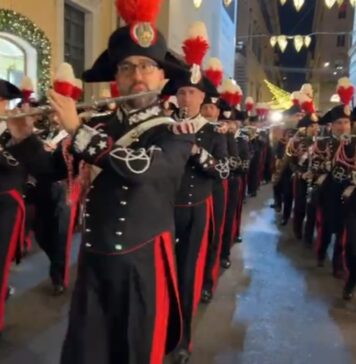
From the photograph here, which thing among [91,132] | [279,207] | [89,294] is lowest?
[279,207]

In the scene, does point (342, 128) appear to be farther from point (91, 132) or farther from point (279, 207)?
point (279, 207)

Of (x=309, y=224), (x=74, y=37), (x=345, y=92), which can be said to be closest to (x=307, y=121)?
(x=309, y=224)

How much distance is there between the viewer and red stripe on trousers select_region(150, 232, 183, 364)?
2488 millimetres

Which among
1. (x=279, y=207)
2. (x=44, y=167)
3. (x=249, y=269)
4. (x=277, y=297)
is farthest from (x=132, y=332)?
(x=279, y=207)

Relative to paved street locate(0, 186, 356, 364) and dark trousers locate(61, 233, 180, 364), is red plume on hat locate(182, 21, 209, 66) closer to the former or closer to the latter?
paved street locate(0, 186, 356, 364)

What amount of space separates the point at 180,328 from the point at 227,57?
2001 cm

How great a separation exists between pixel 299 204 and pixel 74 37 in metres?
5.13

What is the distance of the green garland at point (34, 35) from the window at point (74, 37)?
3.73ft

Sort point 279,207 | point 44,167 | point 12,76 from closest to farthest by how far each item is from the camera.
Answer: point 44,167, point 12,76, point 279,207

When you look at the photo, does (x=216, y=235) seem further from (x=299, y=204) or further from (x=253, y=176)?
(x=253, y=176)

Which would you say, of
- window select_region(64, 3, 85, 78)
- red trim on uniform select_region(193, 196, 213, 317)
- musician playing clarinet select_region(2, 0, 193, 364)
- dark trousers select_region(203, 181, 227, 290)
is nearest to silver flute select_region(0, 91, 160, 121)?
musician playing clarinet select_region(2, 0, 193, 364)

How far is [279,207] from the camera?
11.0 meters

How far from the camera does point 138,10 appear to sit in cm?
246

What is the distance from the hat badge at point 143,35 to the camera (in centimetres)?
246
